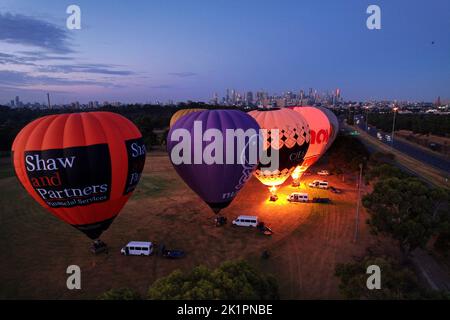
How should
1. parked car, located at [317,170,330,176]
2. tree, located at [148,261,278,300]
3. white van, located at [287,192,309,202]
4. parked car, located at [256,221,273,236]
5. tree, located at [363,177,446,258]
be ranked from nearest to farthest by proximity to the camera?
tree, located at [148,261,278,300], tree, located at [363,177,446,258], parked car, located at [256,221,273,236], white van, located at [287,192,309,202], parked car, located at [317,170,330,176]

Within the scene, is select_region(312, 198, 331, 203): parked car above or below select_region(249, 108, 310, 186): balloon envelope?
below

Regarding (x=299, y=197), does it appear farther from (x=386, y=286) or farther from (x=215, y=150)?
(x=386, y=286)

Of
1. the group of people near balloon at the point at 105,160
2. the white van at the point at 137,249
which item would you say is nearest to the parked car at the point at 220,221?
the group of people near balloon at the point at 105,160

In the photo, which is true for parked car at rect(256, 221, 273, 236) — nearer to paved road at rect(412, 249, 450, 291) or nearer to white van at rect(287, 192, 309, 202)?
white van at rect(287, 192, 309, 202)

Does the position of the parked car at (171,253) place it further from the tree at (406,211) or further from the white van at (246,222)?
the tree at (406,211)

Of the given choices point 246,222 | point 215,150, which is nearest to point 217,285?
point 215,150

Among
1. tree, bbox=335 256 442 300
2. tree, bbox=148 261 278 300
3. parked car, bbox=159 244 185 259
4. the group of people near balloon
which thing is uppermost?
the group of people near balloon

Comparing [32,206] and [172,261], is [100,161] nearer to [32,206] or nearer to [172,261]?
[172,261]

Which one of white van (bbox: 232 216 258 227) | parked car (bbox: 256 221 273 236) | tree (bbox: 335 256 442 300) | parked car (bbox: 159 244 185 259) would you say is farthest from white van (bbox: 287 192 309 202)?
tree (bbox: 335 256 442 300)
